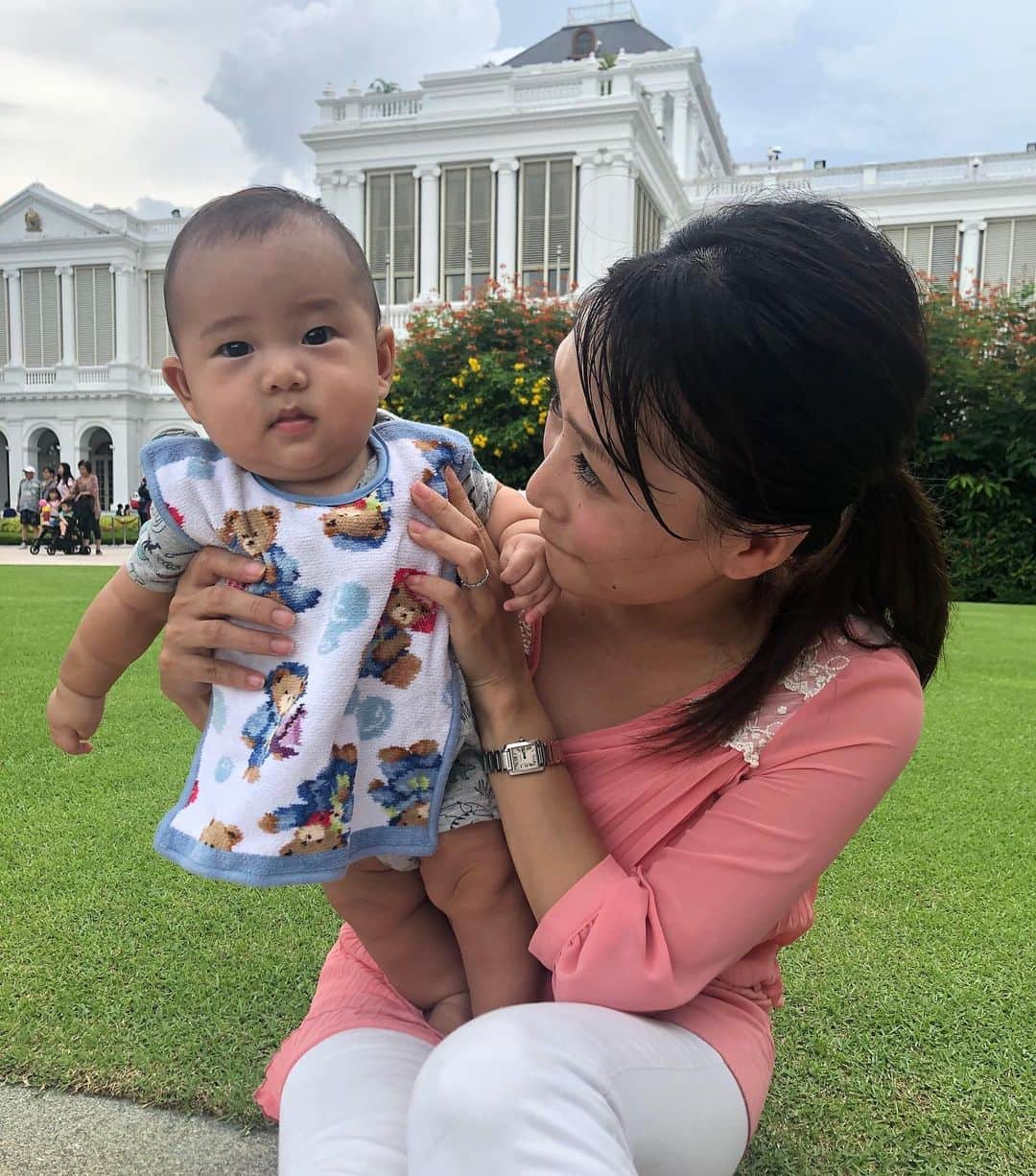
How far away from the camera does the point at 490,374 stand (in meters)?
12.2

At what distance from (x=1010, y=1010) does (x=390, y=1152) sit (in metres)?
1.39

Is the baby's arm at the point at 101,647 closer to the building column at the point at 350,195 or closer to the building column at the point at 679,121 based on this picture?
the building column at the point at 350,195

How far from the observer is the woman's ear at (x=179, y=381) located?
125 cm

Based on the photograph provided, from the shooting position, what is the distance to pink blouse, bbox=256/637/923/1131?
1071 millimetres

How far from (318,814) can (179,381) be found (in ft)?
1.98

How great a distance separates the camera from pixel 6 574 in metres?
9.70

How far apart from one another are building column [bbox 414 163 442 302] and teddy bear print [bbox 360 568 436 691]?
880 inches

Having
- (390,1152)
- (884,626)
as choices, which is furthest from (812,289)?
(390,1152)

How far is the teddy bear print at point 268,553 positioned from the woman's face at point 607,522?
12.6 inches

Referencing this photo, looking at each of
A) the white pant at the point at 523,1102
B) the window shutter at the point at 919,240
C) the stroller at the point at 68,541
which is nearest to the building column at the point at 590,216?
the window shutter at the point at 919,240

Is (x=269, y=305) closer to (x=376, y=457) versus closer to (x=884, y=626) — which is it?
(x=376, y=457)

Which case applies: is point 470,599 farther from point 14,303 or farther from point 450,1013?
point 14,303

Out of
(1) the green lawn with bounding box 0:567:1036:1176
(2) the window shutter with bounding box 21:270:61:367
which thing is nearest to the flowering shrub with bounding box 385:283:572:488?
(1) the green lawn with bounding box 0:567:1036:1176

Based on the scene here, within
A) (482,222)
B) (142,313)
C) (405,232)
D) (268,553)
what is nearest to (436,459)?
(268,553)
